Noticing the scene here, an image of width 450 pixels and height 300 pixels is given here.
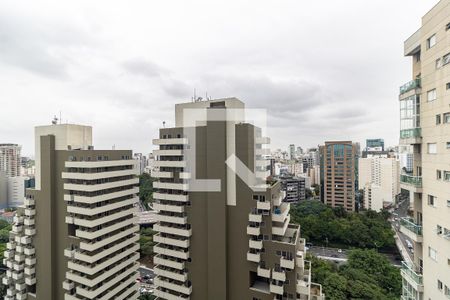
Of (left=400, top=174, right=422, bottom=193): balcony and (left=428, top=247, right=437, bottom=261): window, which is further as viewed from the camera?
(left=400, top=174, right=422, bottom=193): balcony

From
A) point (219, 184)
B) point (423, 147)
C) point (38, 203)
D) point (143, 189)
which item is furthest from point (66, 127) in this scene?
point (143, 189)

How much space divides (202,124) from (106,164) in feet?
30.1

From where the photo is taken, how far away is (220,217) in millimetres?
16609

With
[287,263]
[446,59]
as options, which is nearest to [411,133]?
[446,59]

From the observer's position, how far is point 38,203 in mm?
20781

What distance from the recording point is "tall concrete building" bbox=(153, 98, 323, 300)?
15781 mm

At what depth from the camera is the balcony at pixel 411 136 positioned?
11.8 meters

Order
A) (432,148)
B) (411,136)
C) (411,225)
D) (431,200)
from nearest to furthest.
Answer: (432,148) → (431,200) → (411,136) → (411,225)

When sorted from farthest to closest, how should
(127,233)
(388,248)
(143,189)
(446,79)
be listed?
(143,189) < (388,248) < (127,233) < (446,79)

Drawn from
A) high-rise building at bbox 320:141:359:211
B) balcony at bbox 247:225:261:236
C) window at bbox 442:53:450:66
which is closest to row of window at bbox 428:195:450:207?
window at bbox 442:53:450:66

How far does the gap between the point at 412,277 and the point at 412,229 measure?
2.62m

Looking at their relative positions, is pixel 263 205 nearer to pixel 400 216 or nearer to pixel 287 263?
pixel 287 263

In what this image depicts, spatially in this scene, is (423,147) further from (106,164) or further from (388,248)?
(388,248)

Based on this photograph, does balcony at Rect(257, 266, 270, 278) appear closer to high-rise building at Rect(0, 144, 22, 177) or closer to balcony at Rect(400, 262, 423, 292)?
balcony at Rect(400, 262, 423, 292)
